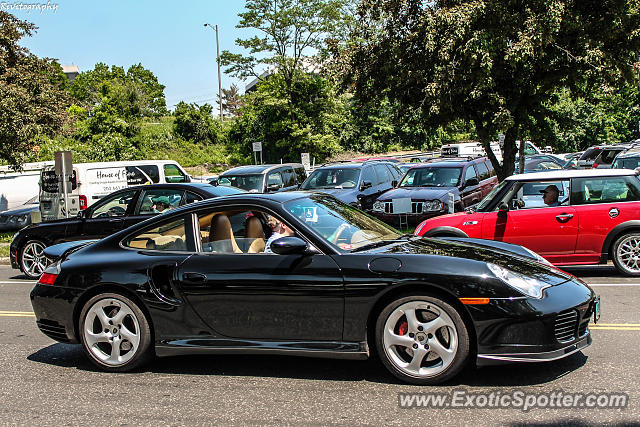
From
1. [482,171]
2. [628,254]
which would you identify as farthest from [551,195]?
[482,171]

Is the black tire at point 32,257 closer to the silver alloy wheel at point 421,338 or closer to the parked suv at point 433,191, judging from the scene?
the parked suv at point 433,191

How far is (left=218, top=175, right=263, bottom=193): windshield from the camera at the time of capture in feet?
57.2

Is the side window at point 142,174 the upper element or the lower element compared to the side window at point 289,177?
upper

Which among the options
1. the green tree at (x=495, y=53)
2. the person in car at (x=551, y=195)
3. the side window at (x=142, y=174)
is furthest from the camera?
the side window at (x=142, y=174)

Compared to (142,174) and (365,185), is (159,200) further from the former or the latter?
(142,174)

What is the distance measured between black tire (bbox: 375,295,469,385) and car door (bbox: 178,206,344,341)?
1.20 ft

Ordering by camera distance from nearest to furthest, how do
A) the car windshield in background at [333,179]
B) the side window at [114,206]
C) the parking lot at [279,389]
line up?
the parking lot at [279,389] < the side window at [114,206] < the car windshield in background at [333,179]

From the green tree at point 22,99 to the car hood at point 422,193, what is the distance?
1278 centimetres

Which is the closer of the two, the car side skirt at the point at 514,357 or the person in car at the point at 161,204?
the car side skirt at the point at 514,357

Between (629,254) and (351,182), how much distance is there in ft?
27.0

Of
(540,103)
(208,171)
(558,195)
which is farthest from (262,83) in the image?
(558,195)

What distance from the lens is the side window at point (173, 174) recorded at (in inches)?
790

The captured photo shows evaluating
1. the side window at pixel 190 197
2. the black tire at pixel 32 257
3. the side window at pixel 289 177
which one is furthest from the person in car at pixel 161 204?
the side window at pixel 289 177

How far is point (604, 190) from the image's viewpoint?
937cm
